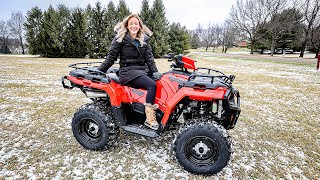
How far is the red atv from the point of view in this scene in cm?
262

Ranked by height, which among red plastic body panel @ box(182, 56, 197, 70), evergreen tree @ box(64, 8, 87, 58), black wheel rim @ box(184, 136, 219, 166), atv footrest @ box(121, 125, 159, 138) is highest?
evergreen tree @ box(64, 8, 87, 58)

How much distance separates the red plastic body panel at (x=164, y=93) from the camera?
2.58 m

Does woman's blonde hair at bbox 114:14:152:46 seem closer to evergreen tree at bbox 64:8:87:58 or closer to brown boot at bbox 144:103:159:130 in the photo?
brown boot at bbox 144:103:159:130

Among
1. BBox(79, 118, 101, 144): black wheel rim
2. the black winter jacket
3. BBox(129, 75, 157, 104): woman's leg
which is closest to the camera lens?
BBox(129, 75, 157, 104): woman's leg

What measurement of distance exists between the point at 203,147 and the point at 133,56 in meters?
1.61

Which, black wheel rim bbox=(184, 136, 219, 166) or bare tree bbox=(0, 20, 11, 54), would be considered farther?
bare tree bbox=(0, 20, 11, 54)

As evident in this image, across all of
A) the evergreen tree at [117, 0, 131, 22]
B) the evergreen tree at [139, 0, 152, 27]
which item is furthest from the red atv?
the evergreen tree at [117, 0, 131, 22]

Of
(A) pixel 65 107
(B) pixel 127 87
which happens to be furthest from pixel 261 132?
(A) pixel 65 107

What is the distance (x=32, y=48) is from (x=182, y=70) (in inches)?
1098

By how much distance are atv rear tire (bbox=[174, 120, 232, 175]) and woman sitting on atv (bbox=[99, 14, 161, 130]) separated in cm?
50

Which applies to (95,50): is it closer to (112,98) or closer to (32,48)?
(32,48)

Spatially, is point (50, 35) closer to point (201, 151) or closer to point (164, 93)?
point (164, 93)

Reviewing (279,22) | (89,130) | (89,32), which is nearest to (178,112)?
(89,130)

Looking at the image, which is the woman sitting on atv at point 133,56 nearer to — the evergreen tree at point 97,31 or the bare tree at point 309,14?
the evergreen tree at point 97,31
